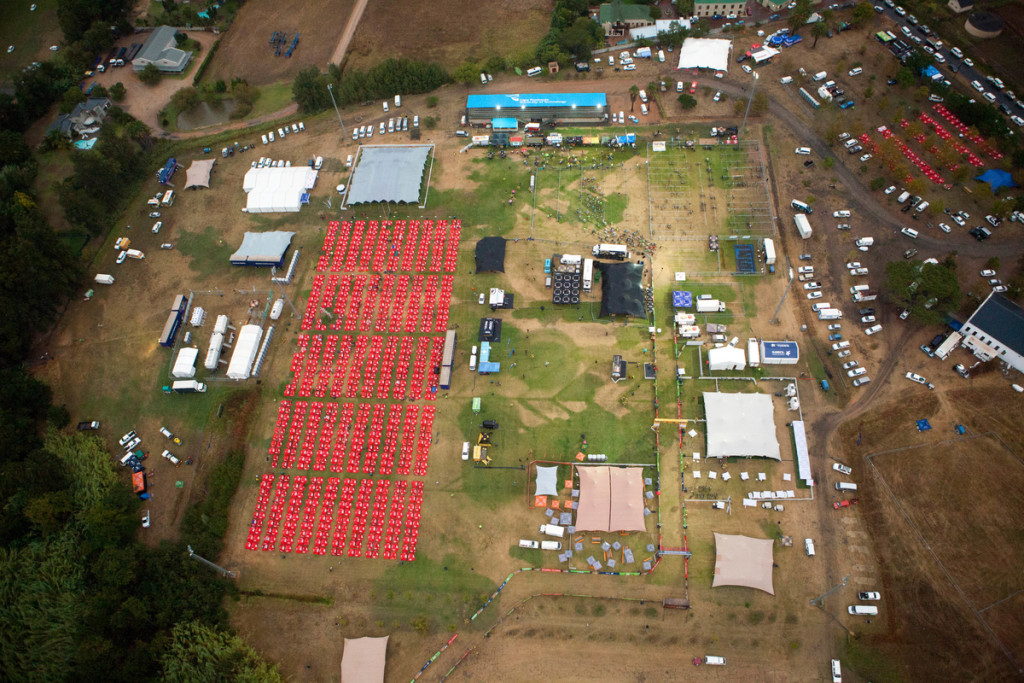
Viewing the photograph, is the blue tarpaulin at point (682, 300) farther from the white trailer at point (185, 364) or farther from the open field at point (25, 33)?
the open field at point (25, 33)

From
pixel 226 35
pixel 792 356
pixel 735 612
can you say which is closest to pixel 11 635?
pixel 735 612

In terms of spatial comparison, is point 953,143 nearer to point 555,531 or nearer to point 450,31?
point 555,531

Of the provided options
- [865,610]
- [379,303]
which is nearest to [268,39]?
[379,303]

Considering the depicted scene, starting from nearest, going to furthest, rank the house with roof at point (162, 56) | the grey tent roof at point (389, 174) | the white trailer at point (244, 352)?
the white trailer at point (244, 352), the grey tent roof at point (389, 174), the house with roof at point (162, 56)

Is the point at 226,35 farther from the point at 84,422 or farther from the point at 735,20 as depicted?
the point at 735,20

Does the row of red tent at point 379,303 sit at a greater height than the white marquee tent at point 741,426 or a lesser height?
greater

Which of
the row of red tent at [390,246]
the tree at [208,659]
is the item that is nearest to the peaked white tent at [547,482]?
the row of red tent at [390,246]
